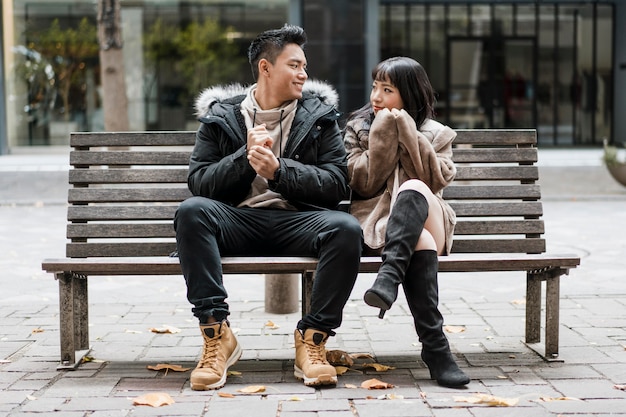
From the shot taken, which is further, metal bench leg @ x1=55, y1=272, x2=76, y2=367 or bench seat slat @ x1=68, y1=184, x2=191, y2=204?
bench seat slat @ x1=68, y1=184, x2=191, y2=204

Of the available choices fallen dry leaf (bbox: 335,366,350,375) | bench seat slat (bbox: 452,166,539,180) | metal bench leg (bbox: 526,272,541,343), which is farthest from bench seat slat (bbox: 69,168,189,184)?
metal bench leg (bbox: 526,272,541,343)

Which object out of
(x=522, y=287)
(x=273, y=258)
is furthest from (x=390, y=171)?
(x=522, y=287)

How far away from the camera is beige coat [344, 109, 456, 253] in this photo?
13.8 feet

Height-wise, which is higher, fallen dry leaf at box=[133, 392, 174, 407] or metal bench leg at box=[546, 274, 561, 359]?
metal bench leg at box=[546, 274, 561, 359]

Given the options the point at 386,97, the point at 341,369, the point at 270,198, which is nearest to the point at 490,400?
the point at 341,369

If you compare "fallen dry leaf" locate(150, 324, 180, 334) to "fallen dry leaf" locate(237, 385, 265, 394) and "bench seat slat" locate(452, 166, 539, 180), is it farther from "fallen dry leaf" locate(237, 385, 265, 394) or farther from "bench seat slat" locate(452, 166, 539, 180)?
"bench seat slat" locate(452, 166, 539, 180)

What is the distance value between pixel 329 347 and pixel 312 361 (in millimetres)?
812

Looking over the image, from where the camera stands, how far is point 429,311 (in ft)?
12.9

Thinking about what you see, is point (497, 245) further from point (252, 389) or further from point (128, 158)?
point (128, 158)

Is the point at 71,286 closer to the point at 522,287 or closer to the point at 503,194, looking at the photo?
the point at 503,194

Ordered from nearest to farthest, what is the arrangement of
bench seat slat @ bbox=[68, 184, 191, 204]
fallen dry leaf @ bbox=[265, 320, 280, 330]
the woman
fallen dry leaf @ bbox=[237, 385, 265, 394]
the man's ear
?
fallen dry leaf @ bbox=[237, 385, 265, 394] < the woman < the man's ear < bench seat slat @ bbox=[68, 184, 191, 204] < fallen dry leaf @ bbox=[265, 320, 280, 330]

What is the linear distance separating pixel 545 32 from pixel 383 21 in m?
4.53

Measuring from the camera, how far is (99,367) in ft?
14.1

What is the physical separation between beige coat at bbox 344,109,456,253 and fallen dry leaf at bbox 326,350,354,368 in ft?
1.80
